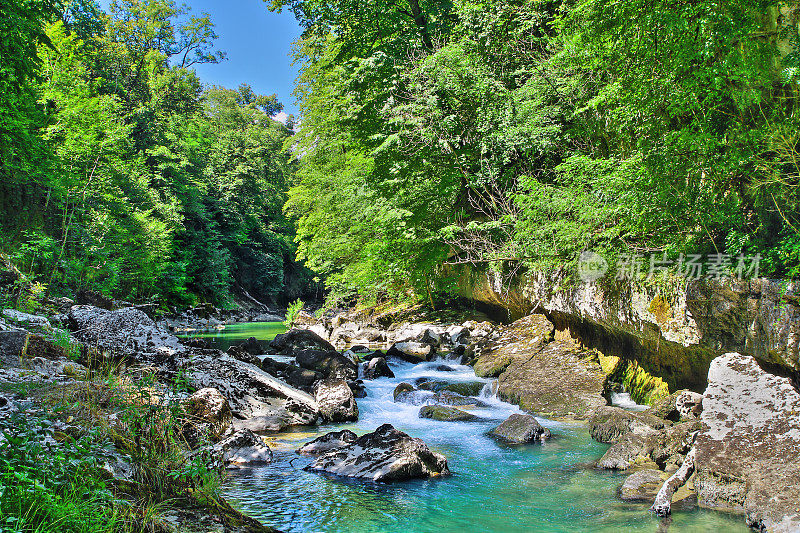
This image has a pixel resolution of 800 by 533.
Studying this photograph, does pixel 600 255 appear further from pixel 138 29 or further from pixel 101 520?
pixel 138 29

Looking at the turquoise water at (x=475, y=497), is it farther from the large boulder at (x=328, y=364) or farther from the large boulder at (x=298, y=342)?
the large boulder at (x=298, y=342)

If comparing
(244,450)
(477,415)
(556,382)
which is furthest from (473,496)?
(556,382)

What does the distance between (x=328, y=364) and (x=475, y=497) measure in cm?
687

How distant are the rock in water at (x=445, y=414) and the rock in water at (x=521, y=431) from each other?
0.87m

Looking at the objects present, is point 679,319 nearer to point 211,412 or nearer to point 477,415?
point 477,415

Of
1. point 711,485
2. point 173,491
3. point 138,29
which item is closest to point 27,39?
point 173,491

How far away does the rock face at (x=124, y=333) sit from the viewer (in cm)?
786

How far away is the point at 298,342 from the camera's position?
47.2 ft

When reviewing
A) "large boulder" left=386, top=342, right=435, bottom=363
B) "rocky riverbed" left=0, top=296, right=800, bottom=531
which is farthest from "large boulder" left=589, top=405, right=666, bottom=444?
"large boulder" left=386, top=342, right=435, bottom=363

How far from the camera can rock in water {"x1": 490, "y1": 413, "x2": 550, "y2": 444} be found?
6.80m

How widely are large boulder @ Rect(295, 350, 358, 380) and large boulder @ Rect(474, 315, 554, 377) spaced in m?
3.16

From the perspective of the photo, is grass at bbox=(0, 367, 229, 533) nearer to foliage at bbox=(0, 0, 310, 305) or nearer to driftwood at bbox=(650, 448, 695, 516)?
driftwood at bbox=(650, 448, 695, 516)

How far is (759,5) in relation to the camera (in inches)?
185

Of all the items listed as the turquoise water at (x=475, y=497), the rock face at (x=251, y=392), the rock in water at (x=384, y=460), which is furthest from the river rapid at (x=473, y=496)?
the rock face at (x=251, y=392)
